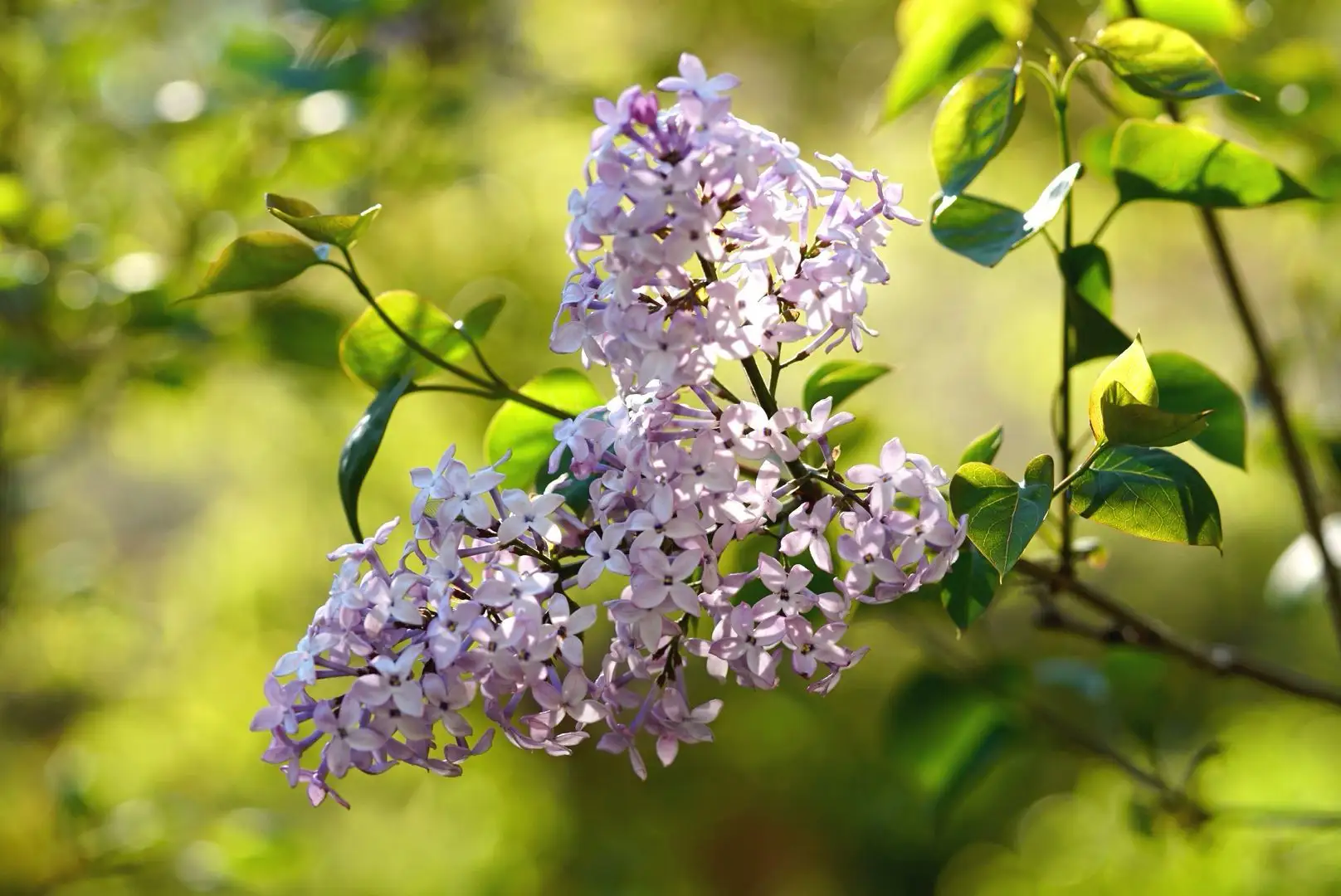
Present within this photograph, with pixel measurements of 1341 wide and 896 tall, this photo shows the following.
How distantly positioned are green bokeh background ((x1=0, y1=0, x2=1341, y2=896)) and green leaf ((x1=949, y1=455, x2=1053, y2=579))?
7 centimetres

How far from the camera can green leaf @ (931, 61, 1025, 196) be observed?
1.45 feet

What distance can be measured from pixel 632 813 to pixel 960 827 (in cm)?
71

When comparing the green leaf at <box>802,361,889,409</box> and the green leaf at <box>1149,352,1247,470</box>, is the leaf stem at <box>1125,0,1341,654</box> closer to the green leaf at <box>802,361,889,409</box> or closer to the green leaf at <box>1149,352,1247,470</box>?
the green leaf at <box>1149,352,1247,470</box>

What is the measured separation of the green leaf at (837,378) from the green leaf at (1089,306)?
9 cm

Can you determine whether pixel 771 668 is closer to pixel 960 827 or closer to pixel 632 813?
pixel 960 827

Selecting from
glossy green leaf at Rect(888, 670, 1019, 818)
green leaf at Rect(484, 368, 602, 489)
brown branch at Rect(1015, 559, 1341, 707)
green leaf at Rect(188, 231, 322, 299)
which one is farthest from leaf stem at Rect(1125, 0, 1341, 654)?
green leaf at Rect(188, 231, 322, 299)

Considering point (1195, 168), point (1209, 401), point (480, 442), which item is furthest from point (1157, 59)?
point (480, 442)

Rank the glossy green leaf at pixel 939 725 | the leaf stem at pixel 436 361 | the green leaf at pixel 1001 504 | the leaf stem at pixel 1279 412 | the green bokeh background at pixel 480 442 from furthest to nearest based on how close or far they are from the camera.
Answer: the green bokeh background at pixel 480 442
the glossy green leaf at pixel 939 725
the leaf stem at pixel 1279 412
the leaf stem at pixel 436 361
the green leaf at pixel 1001 504

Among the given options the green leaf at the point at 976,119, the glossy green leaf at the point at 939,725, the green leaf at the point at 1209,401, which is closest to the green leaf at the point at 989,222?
the green leaf at the point at 976,119

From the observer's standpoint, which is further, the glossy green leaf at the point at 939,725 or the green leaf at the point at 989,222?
the glossy green leaf at the point at 939,725

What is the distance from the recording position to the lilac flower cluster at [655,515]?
1.19 ft

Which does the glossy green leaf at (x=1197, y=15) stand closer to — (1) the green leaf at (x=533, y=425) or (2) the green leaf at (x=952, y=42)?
(2) the green leaf at (x=952, y=42)

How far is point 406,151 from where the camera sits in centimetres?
116

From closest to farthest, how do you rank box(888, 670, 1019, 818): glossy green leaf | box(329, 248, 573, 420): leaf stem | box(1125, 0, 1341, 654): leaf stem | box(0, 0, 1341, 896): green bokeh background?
1. box(329, 248, 573, 420): leaf stem
2. box(1125, 0, 1341, 654): leaf stem
3. box(888, 670, 1019, 818): glossy green leaf
4. box(0, 0, 1341, 896): green bokeh background
